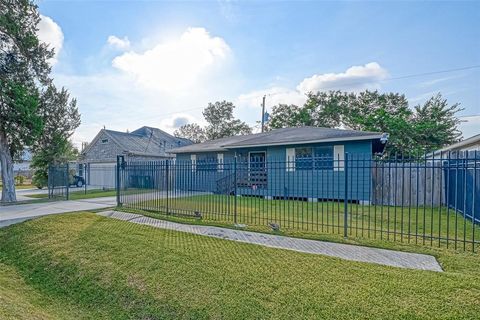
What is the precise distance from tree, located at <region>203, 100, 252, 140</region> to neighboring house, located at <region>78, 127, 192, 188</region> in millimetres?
10150

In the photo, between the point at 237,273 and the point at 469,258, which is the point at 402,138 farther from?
the point at 237,273

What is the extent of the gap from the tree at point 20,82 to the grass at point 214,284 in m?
9.77

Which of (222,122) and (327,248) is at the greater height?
(222,122)

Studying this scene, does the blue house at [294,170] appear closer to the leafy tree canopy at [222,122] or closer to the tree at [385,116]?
the tree at [385,116]

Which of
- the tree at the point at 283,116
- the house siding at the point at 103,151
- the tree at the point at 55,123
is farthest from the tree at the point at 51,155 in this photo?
the tree at the point at 283,116

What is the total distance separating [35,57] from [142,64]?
6160mm

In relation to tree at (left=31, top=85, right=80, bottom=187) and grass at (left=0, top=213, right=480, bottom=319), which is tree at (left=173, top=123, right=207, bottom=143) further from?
grass at (left=0, top=213, right=480, bottom=319)

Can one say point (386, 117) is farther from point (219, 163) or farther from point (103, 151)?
point (103, 151)

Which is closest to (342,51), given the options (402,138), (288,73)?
(288,73)

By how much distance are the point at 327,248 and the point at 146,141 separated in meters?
28.1

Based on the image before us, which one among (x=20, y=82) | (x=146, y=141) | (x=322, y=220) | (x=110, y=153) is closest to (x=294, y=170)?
(x=322, y=220)

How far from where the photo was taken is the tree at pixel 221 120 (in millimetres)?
39094

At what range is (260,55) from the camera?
12742mm

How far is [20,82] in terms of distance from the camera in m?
13.7
